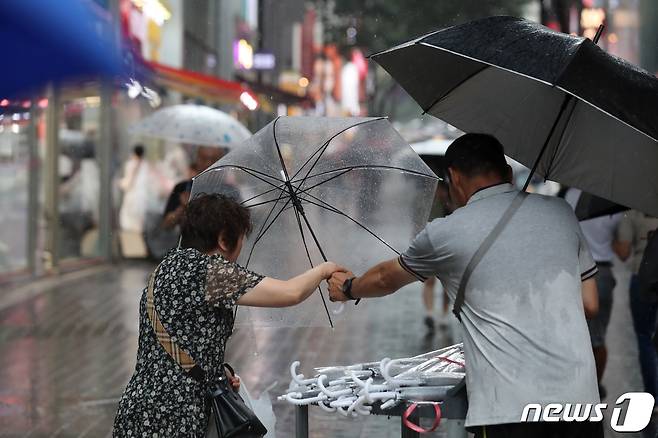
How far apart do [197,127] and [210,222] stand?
24.9 feet

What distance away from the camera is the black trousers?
4.02 m

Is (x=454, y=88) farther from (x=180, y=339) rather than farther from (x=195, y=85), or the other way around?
(x=195, y=85)

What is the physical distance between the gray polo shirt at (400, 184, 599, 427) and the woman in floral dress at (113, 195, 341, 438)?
0.61 meters

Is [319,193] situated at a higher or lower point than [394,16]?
lower

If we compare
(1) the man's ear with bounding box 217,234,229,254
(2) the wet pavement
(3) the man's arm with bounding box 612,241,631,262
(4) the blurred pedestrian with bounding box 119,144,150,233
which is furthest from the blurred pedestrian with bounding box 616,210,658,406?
(4) the blurred pedestrian with bounding box 119,144,150,233

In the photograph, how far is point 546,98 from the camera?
500 centimetres

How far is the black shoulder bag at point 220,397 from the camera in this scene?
429cm

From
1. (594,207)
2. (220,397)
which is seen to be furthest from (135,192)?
(220,397)

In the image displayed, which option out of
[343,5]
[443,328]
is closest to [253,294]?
[443,328]

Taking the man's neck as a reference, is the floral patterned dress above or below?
below

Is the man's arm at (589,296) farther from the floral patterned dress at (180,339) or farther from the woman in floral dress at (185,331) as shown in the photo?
the floral patterned dress at (180,339)

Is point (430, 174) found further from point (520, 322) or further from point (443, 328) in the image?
point (443, 328)

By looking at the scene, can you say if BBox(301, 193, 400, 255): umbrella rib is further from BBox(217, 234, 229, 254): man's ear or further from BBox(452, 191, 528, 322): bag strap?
BBox(452, 191, 528, 322): bag strap

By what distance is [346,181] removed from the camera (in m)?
5.34
